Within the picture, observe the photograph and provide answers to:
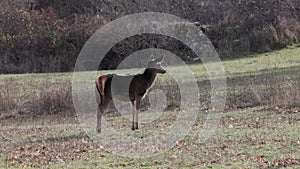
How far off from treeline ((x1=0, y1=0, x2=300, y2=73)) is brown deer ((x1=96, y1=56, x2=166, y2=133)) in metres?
19.4

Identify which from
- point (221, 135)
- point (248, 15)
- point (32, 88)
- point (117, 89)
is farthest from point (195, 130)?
point (248, 15)

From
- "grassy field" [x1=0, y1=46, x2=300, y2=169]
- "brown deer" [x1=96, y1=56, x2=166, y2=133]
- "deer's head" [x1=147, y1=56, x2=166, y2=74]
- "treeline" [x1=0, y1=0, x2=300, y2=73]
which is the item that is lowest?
"grassy field" [x1=0, y1=46, x2=300, y2=169]

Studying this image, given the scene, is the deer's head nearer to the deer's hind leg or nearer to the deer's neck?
the deer's neck

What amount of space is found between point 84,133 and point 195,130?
9.43 ft

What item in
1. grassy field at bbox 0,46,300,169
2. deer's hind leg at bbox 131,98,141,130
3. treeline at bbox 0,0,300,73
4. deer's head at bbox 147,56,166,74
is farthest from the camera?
treeline at bbox 0,0,300,73

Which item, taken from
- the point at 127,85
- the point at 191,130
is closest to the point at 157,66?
the point at 127,85

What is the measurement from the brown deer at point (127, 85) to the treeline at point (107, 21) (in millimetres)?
19362

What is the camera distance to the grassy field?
40.5 feet

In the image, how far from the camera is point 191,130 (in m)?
16.3

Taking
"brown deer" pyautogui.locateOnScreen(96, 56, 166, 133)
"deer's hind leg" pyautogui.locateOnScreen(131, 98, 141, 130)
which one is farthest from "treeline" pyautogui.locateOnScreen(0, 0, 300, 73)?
"brown deer" pyautogui.locateOnScreen(96, 56, 166, 133)

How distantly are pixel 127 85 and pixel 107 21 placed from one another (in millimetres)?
24282

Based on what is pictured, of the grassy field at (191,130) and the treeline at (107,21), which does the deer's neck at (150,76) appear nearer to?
the grassy field at (191,130)

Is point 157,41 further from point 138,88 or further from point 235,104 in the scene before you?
point 138,88

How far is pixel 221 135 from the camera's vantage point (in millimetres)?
15062
